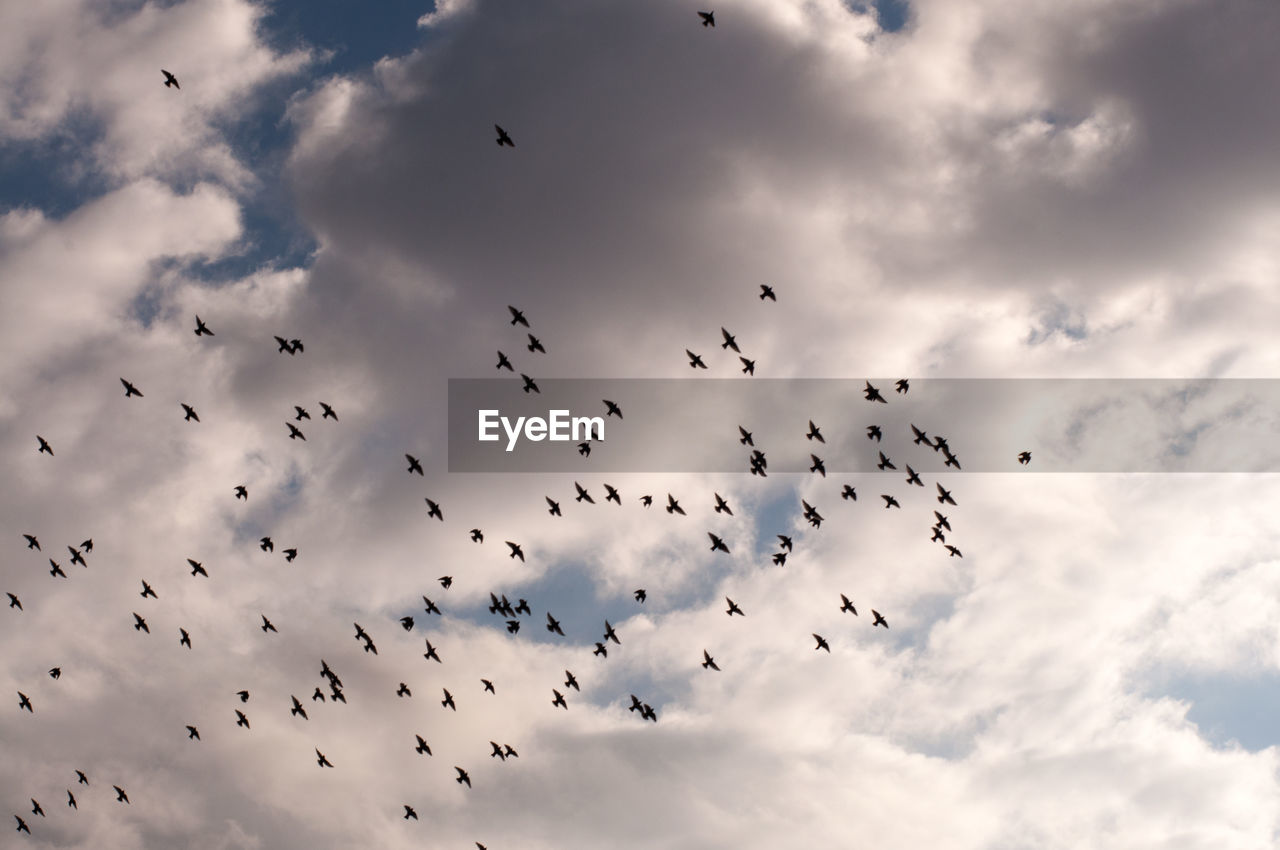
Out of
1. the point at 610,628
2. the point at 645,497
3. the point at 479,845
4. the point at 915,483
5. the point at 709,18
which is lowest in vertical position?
the point at 479,845

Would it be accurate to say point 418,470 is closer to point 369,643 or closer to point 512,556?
point 512,556

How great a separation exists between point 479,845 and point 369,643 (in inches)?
1477

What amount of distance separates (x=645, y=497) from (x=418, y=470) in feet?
98.7

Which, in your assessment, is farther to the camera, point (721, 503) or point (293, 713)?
point (293, 713)

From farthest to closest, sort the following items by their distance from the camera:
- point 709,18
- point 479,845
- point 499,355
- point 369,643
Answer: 1. point 479,845
2. point 369,643
3. point 499,355
4. point 709,18

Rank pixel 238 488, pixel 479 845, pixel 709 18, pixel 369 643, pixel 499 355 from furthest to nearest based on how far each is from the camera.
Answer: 1. pixel 479 845
2. pixel 369 643
3. pixel 238 488
4. pixel 499 355
5. pixel 709 18

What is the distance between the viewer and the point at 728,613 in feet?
485

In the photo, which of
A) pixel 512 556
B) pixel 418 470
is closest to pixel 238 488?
pixel 418 470

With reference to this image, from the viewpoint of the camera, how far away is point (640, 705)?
157875 mm

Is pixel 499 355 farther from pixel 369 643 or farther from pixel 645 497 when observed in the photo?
pixel 369 643

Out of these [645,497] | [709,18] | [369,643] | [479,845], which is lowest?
[479,845]

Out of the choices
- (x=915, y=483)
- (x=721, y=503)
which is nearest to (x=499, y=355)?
(x=721, y=503)

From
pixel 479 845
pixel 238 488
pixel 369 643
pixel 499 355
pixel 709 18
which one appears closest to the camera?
pixel 709 18

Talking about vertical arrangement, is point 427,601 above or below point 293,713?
above
